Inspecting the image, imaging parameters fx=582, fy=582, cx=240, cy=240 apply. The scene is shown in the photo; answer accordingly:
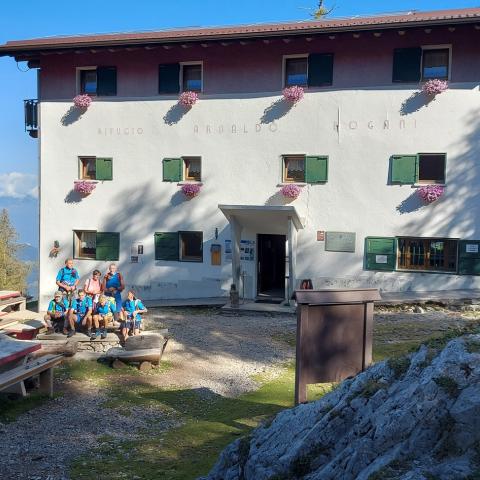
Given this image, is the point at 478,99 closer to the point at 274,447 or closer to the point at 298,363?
the point at 298,363

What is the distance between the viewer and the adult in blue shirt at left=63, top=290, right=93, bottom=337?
1284 cm

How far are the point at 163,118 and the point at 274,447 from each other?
16653 mm

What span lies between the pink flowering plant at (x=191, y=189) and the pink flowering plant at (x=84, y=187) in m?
3.53

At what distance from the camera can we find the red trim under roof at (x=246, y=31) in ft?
55.3

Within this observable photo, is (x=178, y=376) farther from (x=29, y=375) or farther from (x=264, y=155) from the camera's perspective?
(x=264, y=155)

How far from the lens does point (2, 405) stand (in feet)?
28.3

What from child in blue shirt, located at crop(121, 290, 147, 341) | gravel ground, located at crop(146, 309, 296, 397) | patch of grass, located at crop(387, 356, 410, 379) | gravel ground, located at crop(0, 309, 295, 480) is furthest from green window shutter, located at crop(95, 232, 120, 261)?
patch of grass, located at crop(387, 356, 410, 379)

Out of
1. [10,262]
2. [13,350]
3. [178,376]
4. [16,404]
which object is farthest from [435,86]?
[10,262]

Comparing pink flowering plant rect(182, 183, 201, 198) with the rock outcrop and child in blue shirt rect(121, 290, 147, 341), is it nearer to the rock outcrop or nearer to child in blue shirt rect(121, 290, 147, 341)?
child in blue shirt rect(121, 290, 147, 341)

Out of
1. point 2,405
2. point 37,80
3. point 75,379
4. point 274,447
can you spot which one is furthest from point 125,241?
point 274,447

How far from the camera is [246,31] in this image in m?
18.5

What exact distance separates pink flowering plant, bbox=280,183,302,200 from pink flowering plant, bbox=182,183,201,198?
2.97 m

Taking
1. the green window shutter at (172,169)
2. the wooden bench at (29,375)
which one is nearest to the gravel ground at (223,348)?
the wooden bench at (29,375)

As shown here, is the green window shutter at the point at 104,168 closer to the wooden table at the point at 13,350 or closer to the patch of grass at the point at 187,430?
the wooden table at the point at 13,350
